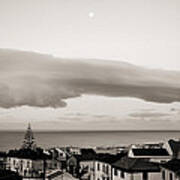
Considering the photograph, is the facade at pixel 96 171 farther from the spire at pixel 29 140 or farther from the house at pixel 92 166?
the spire at pixel 29 140

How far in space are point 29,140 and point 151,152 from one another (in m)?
1.43

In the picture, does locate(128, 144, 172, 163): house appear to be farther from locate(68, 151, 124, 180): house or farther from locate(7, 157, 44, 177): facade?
locate(7, 157, 44, 177): facade

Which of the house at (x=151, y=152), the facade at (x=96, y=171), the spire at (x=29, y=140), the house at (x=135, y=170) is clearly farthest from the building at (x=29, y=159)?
the house at (x=151, y=152)

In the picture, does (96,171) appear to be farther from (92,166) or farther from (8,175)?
(8,175)

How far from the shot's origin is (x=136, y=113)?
16.9 ft

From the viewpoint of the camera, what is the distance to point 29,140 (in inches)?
190

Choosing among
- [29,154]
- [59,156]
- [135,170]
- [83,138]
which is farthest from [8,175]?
[135,170]

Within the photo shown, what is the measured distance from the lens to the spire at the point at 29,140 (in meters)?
4.82

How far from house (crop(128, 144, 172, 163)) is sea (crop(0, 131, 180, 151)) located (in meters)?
0.07

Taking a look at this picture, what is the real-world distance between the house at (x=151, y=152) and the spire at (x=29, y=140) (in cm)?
114

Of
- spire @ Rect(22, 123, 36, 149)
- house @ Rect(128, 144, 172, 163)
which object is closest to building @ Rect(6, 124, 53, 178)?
spire @ Rect(22, 123, 36, 149)

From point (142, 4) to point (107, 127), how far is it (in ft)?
5.10

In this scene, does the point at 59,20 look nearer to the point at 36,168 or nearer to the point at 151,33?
the point at 151,33

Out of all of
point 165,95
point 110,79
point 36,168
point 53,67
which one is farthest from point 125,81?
point 36,168
